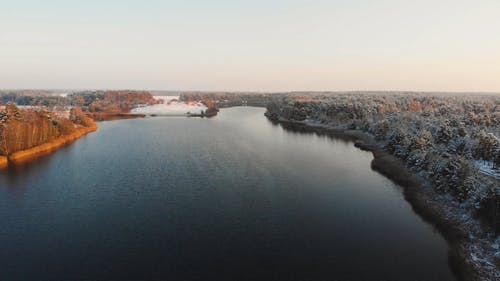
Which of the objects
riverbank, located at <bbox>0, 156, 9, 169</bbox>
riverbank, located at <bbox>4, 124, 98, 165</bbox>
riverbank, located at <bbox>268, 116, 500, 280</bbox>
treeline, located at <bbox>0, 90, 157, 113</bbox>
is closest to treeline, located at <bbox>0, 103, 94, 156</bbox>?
riverbank, located at <bbox>4, 124, 98, 165</bbox>

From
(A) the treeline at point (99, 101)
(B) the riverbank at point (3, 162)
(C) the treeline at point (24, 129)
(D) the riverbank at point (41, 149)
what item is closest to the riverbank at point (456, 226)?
(B) the riverbank at point (3, 162)

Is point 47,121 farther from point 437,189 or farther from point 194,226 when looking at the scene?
point 437,189

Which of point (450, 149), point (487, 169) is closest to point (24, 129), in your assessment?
point (450, 149)

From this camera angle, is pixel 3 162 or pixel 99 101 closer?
pixel 3 162

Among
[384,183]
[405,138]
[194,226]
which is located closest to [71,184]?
[194,226]

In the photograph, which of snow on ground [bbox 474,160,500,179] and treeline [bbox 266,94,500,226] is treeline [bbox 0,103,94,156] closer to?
treeline [bbox 266,94,500,226]

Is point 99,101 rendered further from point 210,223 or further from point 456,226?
point 456,226
